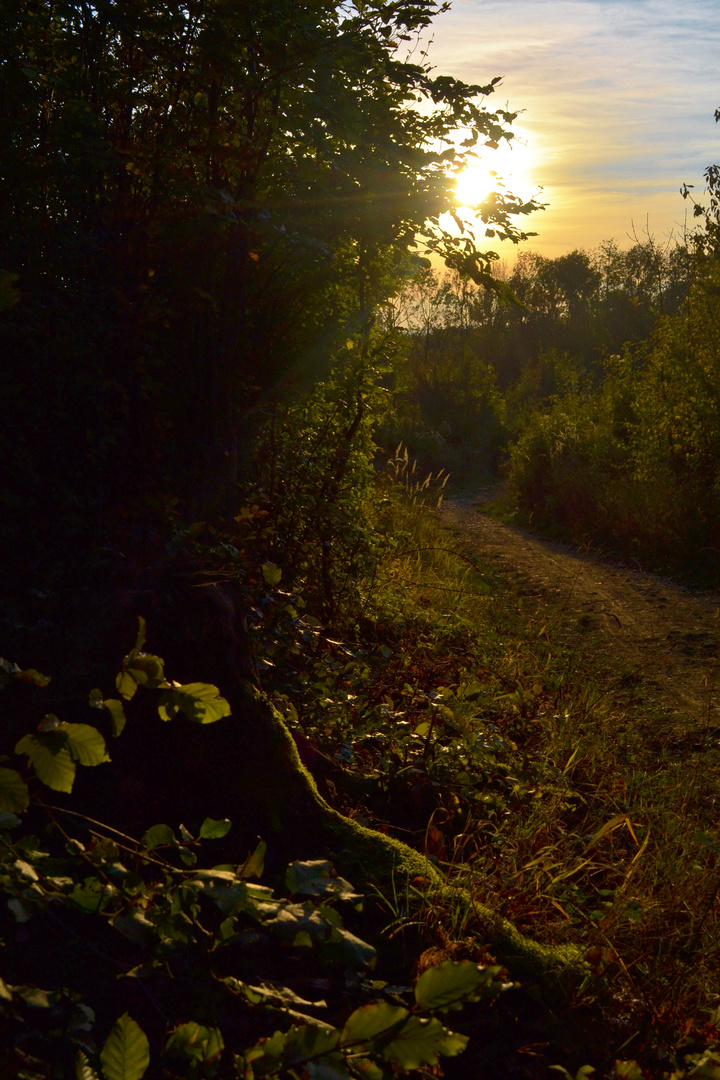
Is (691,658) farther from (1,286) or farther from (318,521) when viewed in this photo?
(1,286)

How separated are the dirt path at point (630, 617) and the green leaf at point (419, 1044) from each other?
12.0 ft

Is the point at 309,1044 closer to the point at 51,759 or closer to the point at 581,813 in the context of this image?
the point at 51,759

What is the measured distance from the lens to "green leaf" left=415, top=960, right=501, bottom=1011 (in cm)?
107

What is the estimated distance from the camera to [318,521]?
5969 mm

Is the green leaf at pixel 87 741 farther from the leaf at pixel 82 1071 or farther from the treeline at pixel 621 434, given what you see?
the treeline at pixel 621 434

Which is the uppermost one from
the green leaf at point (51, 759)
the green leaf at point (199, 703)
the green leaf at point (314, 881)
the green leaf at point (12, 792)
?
the green leaf at point (199, 703)

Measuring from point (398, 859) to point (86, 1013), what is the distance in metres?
1.43

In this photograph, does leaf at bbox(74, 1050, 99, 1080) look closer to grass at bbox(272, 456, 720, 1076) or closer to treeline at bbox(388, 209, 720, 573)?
grass at bbox(272, 456, 720, 1076)

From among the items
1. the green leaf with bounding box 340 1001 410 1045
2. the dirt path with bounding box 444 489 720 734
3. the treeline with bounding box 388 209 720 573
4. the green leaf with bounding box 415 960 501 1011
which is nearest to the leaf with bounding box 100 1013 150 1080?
the green leaf with bounding box 340 1001 410 1045

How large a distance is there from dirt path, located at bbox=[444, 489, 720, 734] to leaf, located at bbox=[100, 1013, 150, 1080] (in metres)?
3.83

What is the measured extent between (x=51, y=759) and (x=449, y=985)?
0.70 meters

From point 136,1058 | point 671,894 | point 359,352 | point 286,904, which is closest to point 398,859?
point 671,894

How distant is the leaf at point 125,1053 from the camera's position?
42.4 inches

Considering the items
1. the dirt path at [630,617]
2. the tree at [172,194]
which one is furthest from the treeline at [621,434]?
the tree at [172,194]
